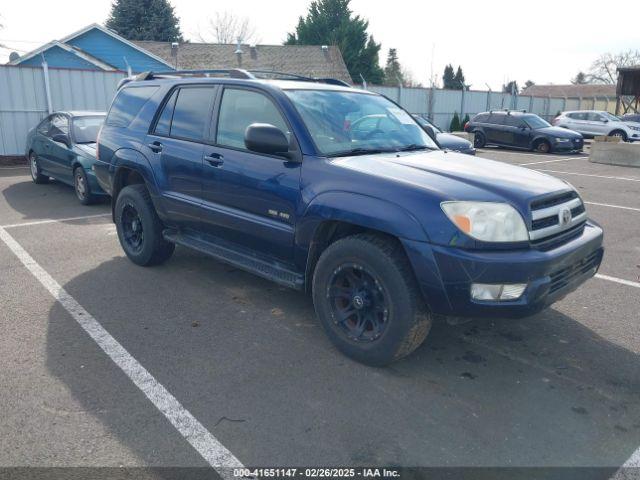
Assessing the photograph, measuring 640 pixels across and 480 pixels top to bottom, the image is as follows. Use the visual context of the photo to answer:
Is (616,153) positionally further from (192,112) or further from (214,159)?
(214,159)

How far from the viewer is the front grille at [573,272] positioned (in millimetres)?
3233

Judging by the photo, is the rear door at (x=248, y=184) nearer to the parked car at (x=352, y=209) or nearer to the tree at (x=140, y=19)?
the parked car at (x=352, y=209)

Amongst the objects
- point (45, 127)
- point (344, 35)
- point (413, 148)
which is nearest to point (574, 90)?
point (344, 35)

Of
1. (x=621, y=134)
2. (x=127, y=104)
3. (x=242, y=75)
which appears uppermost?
(x=242, y=75)

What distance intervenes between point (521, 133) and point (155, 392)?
63.8 ft

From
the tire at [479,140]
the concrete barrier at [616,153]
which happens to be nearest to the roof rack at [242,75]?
the concrete barrier at [616,153]

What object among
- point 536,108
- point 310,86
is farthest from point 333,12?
point 310,86

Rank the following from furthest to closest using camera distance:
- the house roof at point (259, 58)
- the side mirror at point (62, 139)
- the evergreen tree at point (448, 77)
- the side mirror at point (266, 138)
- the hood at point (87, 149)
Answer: the evergreen tree at point (448, 77), the house roof at point (259, 58), the side mirror at point (62, 139), the hood at point (87, 149), the side mirror at point (266, 138)

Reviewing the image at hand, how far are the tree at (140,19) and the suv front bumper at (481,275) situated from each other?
41760 millimetres

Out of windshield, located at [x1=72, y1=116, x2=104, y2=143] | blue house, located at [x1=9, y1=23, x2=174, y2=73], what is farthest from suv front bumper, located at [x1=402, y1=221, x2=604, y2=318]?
blue house, located at [x1=9, y1=23, x2=174, y2=73]

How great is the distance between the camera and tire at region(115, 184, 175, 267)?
17.1 ft

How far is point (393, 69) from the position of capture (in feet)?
269

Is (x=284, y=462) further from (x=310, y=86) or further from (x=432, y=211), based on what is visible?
(x=310, y=86)

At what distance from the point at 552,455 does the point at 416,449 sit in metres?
0.69
